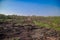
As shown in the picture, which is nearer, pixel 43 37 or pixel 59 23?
pixel 43 37

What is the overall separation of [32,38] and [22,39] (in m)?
0.38

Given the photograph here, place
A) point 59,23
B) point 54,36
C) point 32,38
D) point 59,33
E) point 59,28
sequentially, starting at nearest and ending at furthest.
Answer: point 32,38, point 54,36, point 59,33, point 59,28, point 59,23

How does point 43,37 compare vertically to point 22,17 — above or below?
below

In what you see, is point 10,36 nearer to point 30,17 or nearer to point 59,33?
point 59,33

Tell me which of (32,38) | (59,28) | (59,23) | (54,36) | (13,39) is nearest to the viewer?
(13,39)

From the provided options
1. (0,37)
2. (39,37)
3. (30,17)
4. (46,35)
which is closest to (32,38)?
(39,37)

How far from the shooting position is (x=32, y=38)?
4.73 metres

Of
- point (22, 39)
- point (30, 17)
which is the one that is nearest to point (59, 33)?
point (22, 39)

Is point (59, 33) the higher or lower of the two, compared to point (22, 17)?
lower

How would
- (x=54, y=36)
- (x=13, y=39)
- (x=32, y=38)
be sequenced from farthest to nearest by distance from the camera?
(x=54, y=36), (x=32, y=38), (x=13, y=39)

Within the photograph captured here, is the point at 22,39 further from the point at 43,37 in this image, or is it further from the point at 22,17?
the point at 22,17

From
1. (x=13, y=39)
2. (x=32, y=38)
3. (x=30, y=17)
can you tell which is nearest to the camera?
(x=13, y=39)

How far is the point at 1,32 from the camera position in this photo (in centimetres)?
509

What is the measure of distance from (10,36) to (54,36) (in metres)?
1.67
